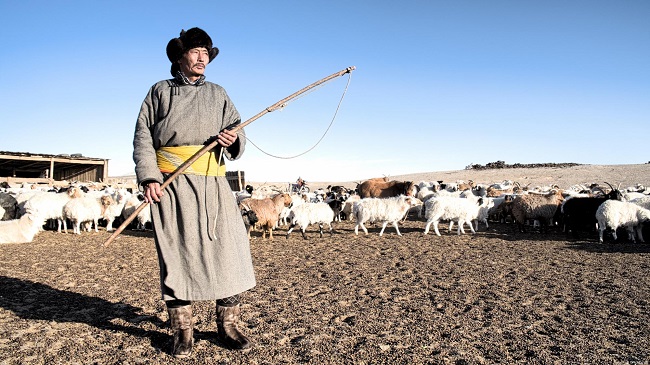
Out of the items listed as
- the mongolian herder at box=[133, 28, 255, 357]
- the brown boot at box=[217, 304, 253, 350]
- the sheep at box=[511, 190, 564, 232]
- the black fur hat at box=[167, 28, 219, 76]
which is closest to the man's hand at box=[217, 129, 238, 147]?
the mongolian herder at box=[133, 28, 255, 357]

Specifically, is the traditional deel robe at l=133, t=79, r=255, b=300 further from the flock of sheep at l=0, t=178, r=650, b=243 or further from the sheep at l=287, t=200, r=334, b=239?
the sheep at l=287, t=200, r=334, b=239

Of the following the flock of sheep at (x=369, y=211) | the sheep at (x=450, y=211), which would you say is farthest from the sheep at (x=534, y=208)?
the sheep at (x=450, y=211)

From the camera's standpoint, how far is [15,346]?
3.71m

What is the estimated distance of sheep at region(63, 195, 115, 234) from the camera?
13.4 meters

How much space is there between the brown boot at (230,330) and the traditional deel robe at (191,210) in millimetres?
246

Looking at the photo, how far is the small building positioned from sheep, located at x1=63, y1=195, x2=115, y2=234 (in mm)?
15105

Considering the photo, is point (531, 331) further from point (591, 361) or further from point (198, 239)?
point (198, 239)

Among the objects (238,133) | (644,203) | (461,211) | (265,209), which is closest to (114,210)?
(265,209)

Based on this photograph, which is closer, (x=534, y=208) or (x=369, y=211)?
(x=369, y=211)

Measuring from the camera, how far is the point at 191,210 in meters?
3.54

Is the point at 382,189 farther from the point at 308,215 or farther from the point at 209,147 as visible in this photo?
the point at 209,147

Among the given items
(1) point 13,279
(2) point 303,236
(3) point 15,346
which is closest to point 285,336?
(3) point 15,346

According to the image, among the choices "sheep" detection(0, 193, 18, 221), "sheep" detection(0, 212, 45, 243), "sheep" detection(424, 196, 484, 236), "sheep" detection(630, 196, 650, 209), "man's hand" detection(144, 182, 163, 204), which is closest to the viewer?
"man's hand" detection(144, 182, 163, 204)

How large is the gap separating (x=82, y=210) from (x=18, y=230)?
247cm
